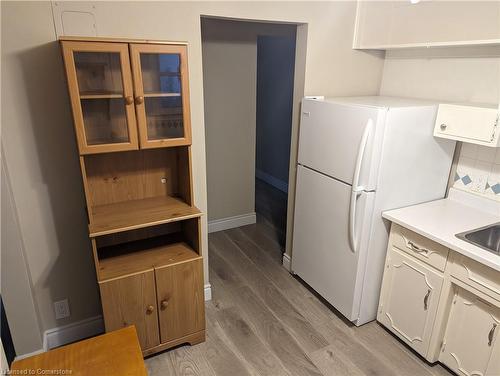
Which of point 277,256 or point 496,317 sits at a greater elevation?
point 496,317

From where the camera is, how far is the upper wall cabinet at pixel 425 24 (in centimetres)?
188

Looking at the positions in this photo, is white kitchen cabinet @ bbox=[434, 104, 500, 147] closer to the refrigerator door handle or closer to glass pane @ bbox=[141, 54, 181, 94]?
the refrigerator door handle

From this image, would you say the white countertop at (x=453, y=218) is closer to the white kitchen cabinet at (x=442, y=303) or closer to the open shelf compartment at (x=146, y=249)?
the white kitchen cabinet at (x=442, y=303)

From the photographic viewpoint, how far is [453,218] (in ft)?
6.98

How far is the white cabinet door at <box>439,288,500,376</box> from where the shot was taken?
1.79 metres

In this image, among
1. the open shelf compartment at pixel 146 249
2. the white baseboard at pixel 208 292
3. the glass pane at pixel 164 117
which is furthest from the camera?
the white baseboard at pixel 208 292

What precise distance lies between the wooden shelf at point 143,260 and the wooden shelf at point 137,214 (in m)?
0.27

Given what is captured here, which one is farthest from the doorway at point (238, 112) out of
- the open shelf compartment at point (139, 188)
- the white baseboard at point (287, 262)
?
the open shelf compartment at point (139, 188)

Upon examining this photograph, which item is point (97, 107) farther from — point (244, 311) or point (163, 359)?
point (244, 311)

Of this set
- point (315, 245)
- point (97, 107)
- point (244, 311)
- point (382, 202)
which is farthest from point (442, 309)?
point (97, 107)

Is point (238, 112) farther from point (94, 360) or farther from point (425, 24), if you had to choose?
point (94, 360)

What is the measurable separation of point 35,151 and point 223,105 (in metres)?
1.89

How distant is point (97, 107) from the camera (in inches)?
69.9

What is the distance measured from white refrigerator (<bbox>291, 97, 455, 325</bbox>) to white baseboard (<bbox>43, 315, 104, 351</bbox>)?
5.21 feet
